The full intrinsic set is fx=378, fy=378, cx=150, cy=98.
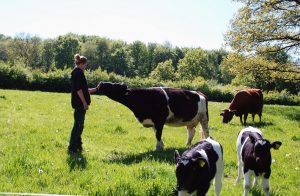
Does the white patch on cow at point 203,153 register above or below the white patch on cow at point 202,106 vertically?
below

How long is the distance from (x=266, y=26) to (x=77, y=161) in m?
23.9

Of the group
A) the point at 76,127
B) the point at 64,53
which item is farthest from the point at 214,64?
the point at 76,127

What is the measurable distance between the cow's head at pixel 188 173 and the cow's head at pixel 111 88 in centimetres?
579

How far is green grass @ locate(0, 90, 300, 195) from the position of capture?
25.1 feet

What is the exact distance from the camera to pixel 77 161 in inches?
379

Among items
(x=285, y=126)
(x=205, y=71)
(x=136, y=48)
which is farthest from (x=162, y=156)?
(x=136, y=48)

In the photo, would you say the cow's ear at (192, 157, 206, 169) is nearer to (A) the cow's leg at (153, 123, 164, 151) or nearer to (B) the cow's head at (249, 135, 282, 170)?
(B) the cow's head at (249, 135, 282, 170)

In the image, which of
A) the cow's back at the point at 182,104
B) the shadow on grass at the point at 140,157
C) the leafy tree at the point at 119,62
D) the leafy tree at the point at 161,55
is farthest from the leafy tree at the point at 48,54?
the shadow on grass at the point at 140,157

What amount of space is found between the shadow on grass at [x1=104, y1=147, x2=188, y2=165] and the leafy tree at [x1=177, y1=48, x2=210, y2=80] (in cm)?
9191

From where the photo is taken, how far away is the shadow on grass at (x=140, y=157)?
1045 cm

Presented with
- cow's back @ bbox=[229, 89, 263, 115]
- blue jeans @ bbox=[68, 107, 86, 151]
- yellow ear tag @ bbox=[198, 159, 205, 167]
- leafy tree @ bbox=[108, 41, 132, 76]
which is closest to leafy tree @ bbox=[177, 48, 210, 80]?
leafy tree @ bbox=[108, 41, 132, 76]

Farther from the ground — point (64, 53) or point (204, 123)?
Result: point (64, 53)

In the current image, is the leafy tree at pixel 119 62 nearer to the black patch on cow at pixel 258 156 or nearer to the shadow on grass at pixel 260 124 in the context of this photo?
the shadow on grass at pixel 260 124

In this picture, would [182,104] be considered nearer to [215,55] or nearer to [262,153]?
[262,153]
